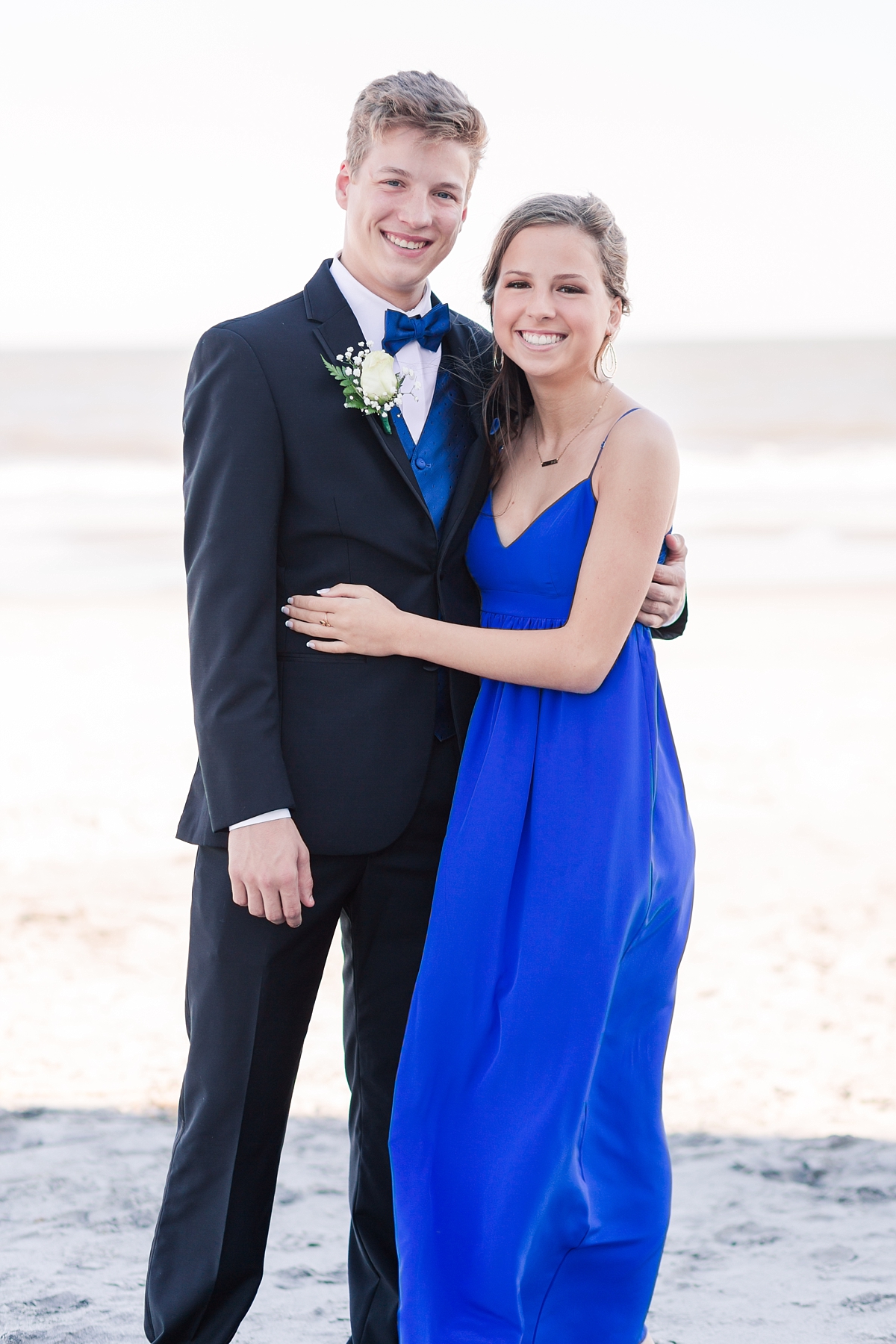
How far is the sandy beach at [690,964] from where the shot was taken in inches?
115

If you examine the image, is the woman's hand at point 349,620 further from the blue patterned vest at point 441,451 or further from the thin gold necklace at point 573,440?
the thin gold necklace at point 573,440

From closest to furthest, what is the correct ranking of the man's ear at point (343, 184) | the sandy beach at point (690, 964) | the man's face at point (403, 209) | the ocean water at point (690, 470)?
1. the man's face at point (403, 209)
2. the man's ear at point (343, 184)
3. the sandy beach at point (690, 964)
4. the ocean water at point (690, 470)

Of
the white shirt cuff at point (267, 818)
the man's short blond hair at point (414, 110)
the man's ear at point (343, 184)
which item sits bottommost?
the white shirt cuff at point (267, 818)

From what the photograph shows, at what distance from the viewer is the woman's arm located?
2.16m

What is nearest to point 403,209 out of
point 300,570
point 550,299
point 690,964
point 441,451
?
point 550,299

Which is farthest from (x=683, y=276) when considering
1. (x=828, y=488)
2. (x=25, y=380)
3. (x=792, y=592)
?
(x=792, y=592)

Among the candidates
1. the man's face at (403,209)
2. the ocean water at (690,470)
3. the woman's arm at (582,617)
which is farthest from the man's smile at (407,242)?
the ocean water at (690,470)

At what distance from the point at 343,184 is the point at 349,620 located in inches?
33.8

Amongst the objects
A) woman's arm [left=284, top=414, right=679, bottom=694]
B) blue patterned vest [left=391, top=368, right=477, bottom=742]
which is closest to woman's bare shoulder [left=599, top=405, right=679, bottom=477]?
woman's arm [left=284, top=414, right=679, bottom=694]

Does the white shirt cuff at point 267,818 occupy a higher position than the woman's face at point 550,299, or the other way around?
the woman's face at point 550,299

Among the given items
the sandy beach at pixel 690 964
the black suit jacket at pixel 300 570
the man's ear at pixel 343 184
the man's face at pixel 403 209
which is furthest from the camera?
the sandy beach at pixel 690 964

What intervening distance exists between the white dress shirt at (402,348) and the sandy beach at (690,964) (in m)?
1.93

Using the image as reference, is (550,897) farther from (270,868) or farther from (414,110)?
(414,110)

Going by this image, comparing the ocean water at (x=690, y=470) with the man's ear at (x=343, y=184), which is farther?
the ocean water at (x=690, y=470)
